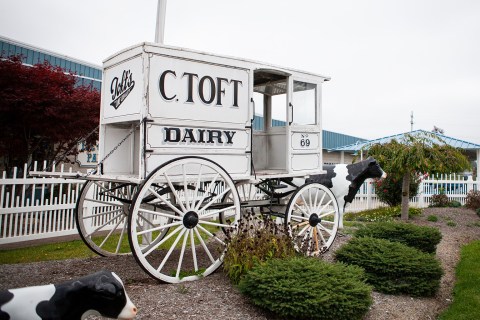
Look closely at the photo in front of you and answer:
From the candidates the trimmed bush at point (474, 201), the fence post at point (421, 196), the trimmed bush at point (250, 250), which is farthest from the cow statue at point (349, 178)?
the fence post at point (421, 196)

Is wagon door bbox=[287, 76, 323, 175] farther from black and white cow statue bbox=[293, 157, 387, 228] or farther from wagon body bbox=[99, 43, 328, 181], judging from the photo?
black and white cow statue bbox=[293, 157, 387, 228]

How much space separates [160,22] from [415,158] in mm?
7586

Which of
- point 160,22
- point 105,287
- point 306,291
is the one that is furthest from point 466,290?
point 160,22

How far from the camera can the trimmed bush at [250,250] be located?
447 centimetres

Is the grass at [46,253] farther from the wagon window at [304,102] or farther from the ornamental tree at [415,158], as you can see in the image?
the ornamental tree at [415,158]

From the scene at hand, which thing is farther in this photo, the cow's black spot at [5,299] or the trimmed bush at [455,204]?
the trimmed bush at [455,204]

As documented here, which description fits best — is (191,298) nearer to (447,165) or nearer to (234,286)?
(234,286)

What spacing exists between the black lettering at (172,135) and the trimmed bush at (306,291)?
182 centimetres

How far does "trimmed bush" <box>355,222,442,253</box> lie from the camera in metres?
6.48

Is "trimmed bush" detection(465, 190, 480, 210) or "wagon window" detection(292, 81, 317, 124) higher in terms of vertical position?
"wagon window" detection(292, 81, 317, 124)

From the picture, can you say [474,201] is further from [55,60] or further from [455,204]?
[55,60]

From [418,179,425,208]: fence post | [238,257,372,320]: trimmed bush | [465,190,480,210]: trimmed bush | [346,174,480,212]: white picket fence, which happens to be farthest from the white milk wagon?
[418,179,425,208]: fence post

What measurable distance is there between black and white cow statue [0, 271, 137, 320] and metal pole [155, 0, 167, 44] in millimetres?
4759

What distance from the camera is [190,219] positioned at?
4676mm
